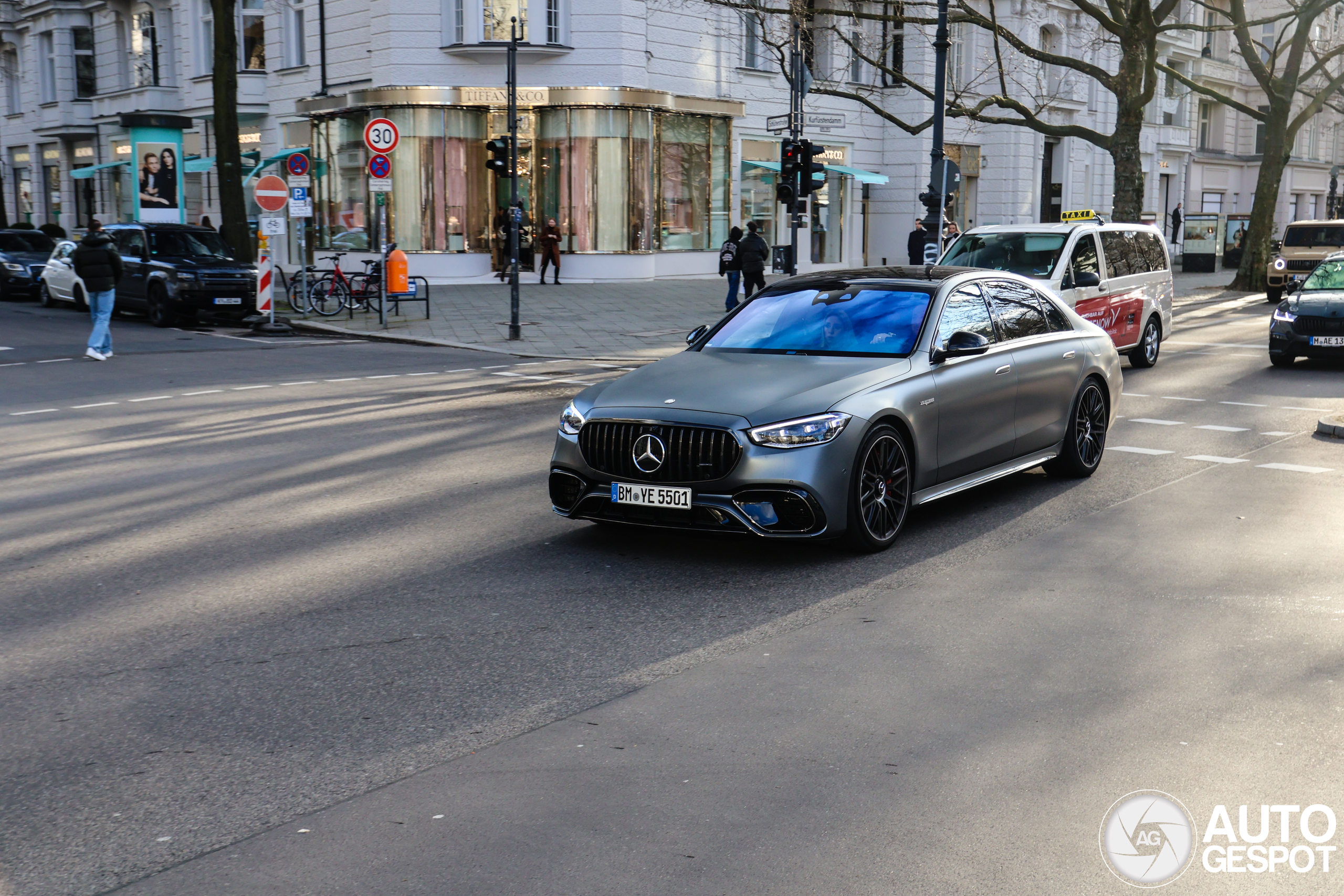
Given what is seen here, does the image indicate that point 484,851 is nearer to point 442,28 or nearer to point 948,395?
point 948,395

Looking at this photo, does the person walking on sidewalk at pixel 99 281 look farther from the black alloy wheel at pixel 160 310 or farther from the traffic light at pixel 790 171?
the traffic light at pixel 790 171

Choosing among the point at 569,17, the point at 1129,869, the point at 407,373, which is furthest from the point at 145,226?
the point at 1129,869

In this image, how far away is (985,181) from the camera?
4575cm

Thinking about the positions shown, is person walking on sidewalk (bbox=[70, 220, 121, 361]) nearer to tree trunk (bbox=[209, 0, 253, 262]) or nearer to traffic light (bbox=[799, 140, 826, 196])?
tree trunk (bbox=[209, 0, 253, 262])

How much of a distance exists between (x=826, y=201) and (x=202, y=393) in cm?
2982

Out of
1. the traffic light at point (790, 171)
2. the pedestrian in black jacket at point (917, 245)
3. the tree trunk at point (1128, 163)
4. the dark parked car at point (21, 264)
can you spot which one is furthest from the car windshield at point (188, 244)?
the tree trunk at point (1128, 163)

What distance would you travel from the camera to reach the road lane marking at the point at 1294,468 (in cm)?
989

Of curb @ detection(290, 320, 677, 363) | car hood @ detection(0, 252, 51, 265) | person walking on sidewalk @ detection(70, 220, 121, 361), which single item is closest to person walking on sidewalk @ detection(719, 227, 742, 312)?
curb @ detection(290, 320, 677, 363)

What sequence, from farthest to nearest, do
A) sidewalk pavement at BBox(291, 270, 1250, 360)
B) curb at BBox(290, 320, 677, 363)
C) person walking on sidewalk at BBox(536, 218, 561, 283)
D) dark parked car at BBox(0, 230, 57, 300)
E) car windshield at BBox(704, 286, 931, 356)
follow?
person walking on sidewalk at BBox(536, 218, 561, 283), dark parked car at BBox(0, 230, 57, 300), sidewalk pavement at BBox(291, 270, 1250, 360), curb at BBox(290, 320, 677, 363), car windshield at BBox(704, 286, 931, 356)

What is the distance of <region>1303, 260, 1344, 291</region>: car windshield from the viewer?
689 inches

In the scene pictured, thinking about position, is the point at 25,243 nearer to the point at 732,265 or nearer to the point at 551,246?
the point at 551,246

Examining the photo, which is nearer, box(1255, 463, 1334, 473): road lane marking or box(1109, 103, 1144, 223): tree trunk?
box(1255, 463, 1334, 473): road lane marking

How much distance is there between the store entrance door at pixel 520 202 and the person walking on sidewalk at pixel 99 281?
15841 mm

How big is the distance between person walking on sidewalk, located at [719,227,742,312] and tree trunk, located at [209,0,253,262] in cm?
921
